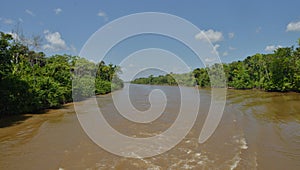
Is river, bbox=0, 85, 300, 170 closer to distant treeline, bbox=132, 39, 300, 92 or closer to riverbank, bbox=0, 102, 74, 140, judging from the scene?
riverbank, bbox=0, 102, 74, 140

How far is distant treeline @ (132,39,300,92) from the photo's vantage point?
2972cm

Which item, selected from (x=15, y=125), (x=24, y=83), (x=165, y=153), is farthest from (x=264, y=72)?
(x=15, y=125)

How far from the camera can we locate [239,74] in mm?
45844

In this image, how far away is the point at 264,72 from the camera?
126 ft

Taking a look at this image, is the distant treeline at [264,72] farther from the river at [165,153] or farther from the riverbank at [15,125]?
the riverbank at [15,125]

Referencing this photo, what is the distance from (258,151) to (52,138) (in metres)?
7.12

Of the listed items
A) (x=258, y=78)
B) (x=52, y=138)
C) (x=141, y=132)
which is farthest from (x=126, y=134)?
(x=258, y=78)

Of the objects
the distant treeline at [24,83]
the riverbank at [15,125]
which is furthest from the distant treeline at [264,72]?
the riverbank at [15,125]

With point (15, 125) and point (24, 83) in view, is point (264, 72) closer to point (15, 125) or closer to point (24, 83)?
point (24, 83)

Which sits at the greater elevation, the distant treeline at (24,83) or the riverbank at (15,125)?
the distant treeline at (24,83)

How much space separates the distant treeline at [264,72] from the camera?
97.5 feet

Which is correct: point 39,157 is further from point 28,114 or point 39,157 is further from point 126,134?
point 28,114

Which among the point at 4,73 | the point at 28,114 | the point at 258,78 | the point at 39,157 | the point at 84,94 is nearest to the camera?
the point at 39,157

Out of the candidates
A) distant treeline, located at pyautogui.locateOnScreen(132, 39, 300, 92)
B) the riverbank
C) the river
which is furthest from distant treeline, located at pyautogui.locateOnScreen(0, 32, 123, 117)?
distant treeline, located at pyautogui.locateOnScreen(132, 39, 300, 92)
